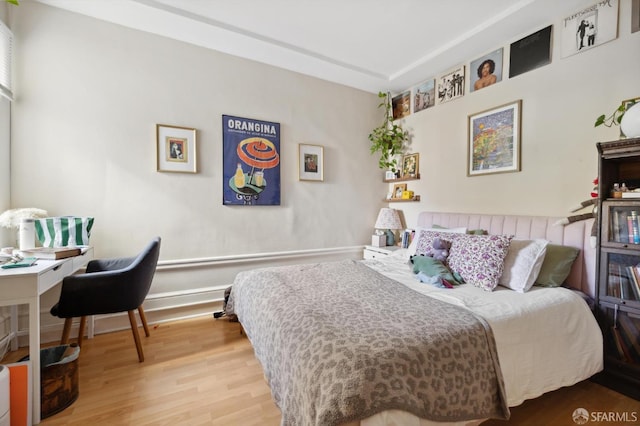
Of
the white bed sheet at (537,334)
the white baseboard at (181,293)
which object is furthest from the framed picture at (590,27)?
the white baseboard at (181,293)

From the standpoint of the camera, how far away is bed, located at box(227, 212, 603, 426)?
971 mm

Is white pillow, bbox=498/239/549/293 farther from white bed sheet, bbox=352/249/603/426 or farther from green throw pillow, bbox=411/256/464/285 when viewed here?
green throw pillow, bbox=411/256/464/285

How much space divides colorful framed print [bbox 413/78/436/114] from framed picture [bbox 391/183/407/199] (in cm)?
97

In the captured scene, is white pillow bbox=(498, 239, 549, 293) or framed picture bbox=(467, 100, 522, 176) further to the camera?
framed picture bbox=(467, 100, 522, 176)

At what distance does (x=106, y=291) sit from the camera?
72.6 inches

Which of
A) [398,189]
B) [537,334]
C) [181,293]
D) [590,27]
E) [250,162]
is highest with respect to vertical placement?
[590,27]

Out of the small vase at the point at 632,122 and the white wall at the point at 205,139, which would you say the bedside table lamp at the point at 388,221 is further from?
the small vase at the point at 632,122

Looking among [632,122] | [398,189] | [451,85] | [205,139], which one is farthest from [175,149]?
[632,122]

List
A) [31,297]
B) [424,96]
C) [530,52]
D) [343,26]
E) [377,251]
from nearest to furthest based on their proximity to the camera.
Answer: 1. [31,297]
2. [530,52]
3. [343,26]
4. [424,96]
5. [377,251]

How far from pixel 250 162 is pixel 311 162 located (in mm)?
762

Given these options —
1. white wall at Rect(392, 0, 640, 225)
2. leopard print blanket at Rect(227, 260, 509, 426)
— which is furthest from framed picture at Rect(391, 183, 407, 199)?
leopard print blanket at Rect(227, 260, 509, 426)

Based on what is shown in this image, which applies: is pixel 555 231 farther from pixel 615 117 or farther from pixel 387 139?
pixel 387 139

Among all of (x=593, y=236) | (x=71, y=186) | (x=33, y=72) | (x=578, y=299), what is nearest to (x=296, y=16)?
(x=33, y=72)

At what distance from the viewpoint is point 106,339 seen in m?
2.33
